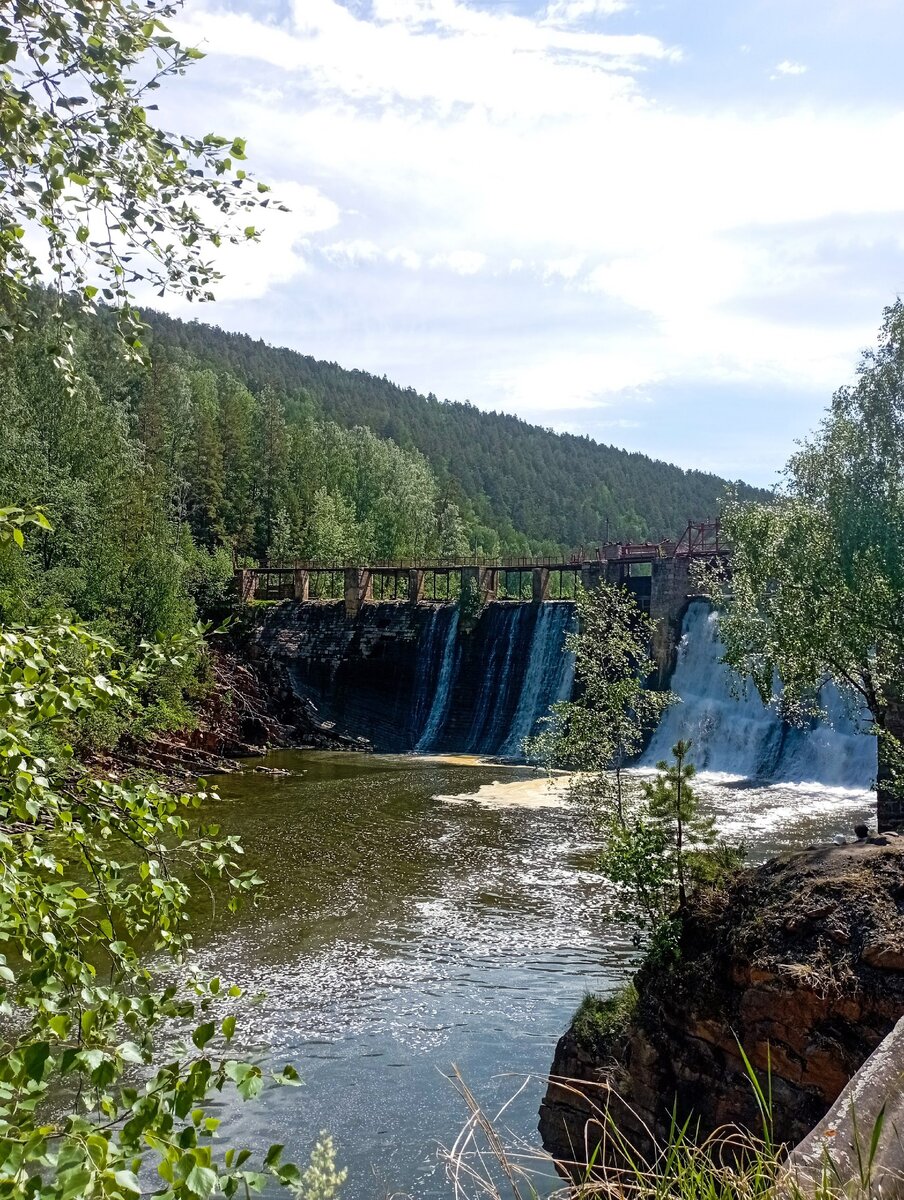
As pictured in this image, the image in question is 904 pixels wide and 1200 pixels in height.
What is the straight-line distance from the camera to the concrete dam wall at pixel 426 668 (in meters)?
38.9

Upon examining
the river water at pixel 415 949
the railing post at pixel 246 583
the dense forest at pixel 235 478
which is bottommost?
the river water at pixel 415 949

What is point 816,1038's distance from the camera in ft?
24.5

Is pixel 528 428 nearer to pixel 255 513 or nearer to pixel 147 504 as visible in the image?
pixel 255 513

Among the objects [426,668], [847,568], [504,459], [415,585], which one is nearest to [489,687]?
[426,668]

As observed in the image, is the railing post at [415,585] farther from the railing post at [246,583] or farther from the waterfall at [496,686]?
the railing post at [246,583]

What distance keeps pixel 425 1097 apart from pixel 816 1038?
493 centimetres

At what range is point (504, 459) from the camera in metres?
136

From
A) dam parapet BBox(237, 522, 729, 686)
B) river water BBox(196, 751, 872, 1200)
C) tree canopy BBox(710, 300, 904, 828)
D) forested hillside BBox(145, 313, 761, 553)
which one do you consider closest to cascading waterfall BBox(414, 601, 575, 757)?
dam parapet BBox(237, 522, 729, 686)

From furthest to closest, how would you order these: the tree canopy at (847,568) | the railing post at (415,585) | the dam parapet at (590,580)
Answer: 1. the railing post at (415,585)
2. the dam parapet at (590,580)
3. the tree canopy at (847,568)

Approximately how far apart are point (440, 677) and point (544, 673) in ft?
17.3

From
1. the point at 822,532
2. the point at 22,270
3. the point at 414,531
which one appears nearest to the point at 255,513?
the point at 414,531

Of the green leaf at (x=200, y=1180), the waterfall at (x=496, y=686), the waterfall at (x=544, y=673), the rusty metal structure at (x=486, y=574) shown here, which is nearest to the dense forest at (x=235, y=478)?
the rusty metal structure at (x=486, y=574)

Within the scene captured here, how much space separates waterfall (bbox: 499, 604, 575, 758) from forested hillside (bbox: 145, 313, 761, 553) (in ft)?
228

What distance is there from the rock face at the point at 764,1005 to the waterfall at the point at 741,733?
18.2 metres
